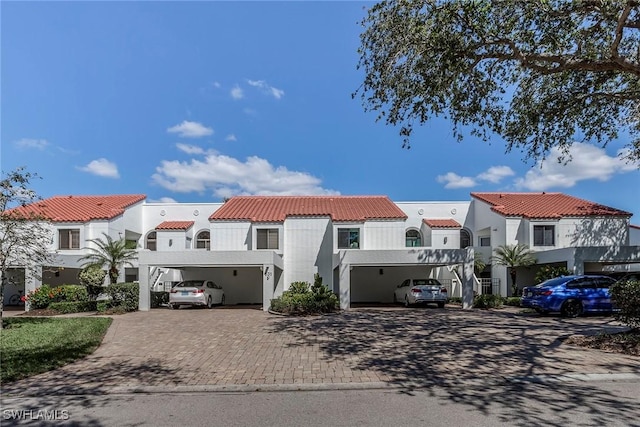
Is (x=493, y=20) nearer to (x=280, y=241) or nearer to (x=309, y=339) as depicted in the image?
(x=309, y=339)

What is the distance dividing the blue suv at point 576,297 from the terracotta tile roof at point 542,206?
316 inches

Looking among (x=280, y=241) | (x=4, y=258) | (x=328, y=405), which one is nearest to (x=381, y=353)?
(x=328, y=405)

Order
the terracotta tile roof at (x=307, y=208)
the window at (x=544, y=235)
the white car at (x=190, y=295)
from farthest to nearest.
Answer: the window at (x=544, y=235)
the terracotta tile roof at (x=307, y=208)
the white car at (x=190, y=295)

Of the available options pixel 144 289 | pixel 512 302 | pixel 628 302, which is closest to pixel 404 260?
pixel 512 302

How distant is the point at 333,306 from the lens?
57.2 feet

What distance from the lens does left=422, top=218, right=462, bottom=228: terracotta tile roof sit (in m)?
24.6

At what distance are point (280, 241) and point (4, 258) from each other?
12.0 meters

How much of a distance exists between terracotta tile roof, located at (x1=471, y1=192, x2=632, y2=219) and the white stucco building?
6cm

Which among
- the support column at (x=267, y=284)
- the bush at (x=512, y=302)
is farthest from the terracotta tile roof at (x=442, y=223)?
the support column at (x=267, y=284)

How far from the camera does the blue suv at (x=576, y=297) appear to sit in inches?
597

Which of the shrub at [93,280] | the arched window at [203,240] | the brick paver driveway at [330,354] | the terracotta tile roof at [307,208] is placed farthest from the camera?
the arched window at [203,240]

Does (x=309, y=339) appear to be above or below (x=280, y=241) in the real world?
below

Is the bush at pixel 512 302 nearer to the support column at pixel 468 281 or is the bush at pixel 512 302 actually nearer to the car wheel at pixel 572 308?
the support column at pixel 468 281

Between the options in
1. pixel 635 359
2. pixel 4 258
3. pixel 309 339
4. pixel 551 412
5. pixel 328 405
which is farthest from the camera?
pixel 4 258
